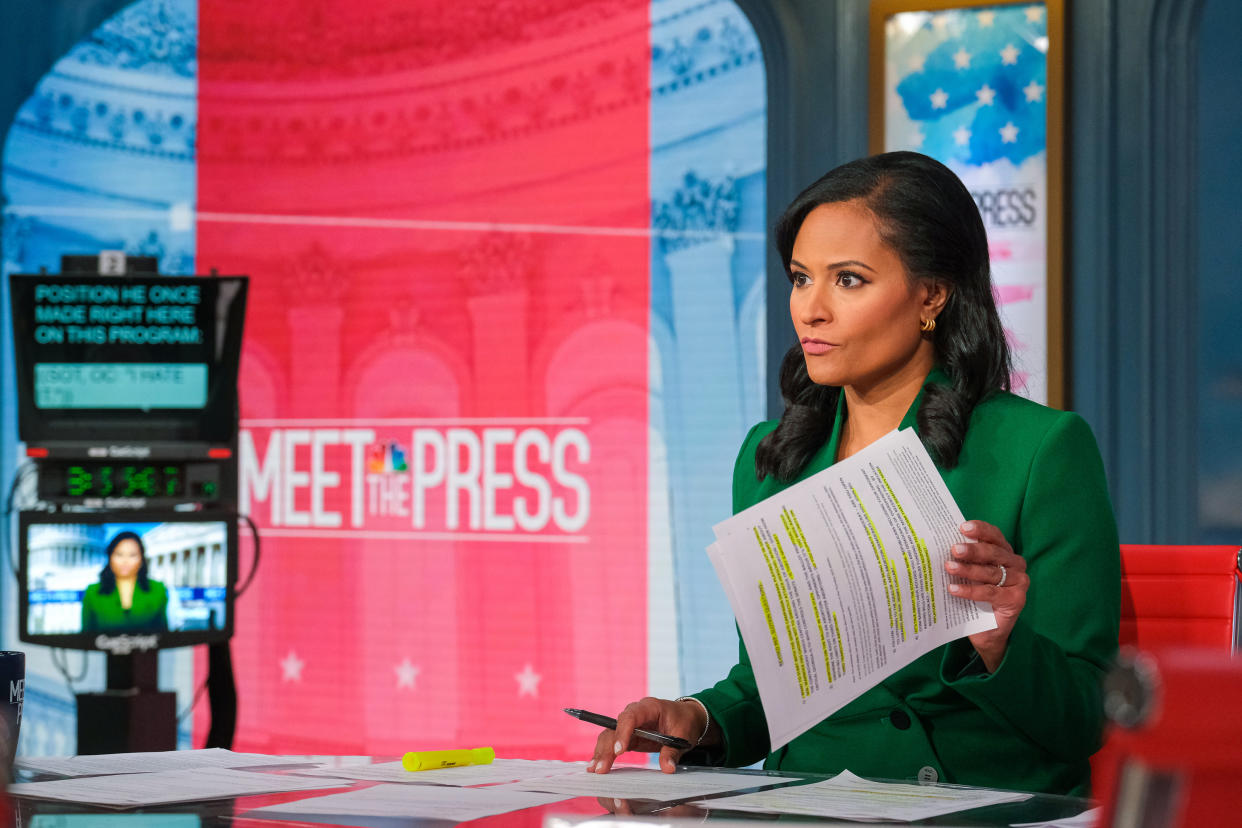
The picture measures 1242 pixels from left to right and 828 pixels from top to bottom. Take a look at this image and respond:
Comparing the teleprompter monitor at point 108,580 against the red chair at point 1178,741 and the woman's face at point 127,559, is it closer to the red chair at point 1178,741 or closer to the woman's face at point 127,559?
the woman's face at point 127,559

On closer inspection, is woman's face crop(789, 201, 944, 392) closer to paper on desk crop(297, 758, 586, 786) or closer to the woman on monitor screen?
paper on desk crop(297, 758, 586, 786)

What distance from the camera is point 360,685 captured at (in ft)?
14.0

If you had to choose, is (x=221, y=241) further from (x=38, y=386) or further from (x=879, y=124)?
(x=879, y=124)

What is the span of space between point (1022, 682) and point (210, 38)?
3.92 m

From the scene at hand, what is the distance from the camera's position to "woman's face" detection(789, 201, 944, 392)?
156 cm

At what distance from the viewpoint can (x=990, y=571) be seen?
119cm

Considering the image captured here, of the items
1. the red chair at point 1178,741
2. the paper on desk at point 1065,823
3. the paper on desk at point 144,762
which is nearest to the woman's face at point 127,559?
the paper on desk at point 144,762

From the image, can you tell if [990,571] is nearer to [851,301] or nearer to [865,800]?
[865,800]

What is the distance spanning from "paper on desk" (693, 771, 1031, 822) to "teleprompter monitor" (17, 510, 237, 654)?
2.21m

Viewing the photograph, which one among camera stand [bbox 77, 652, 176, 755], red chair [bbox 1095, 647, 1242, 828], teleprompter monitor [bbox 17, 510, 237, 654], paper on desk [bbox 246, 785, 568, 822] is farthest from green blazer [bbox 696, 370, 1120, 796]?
camera stand [bbox 77, 652, 176, 755]

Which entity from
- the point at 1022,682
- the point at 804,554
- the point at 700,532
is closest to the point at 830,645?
the point at 804,554

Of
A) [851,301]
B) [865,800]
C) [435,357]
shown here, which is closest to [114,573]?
[435,357]

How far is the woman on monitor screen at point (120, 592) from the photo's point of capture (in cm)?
297

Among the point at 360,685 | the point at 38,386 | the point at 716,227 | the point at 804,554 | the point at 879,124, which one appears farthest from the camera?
the point at 360,685
